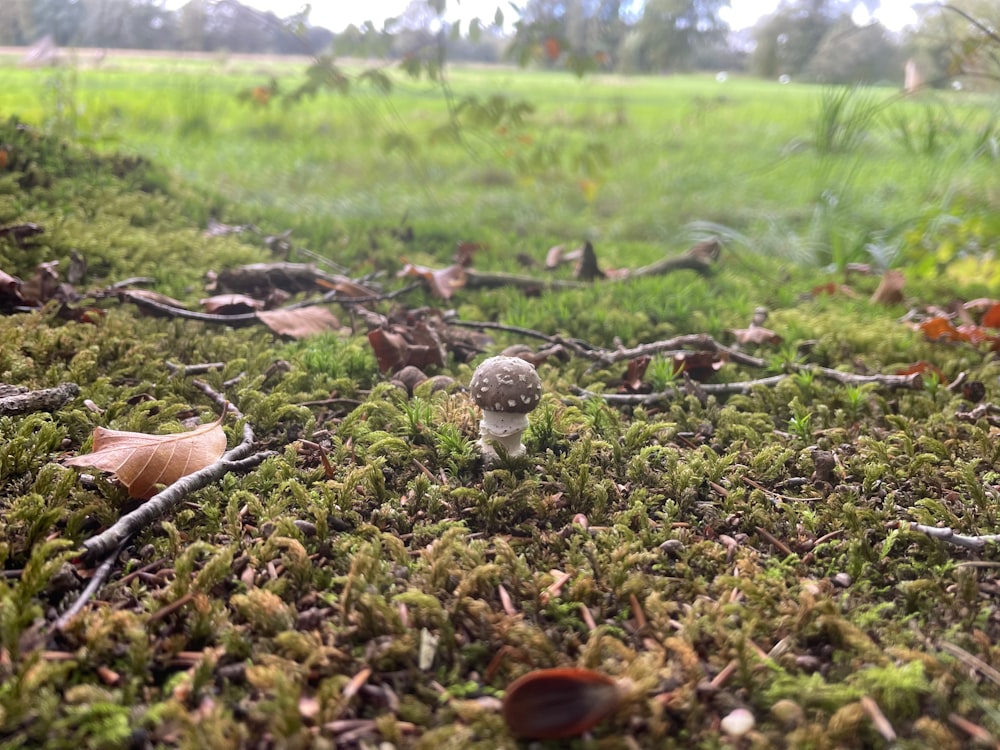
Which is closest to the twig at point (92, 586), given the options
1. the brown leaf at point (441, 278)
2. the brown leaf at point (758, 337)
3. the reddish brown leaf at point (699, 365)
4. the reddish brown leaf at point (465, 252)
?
the reddish brown leaf at point (699, 365)

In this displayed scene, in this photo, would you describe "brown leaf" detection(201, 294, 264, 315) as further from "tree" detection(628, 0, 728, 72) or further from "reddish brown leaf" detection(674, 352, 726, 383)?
"tree" detection(628, 0, 728, 72)

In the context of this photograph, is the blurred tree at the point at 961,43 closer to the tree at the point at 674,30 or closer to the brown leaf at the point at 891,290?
the brown leaf at the point at 891,290

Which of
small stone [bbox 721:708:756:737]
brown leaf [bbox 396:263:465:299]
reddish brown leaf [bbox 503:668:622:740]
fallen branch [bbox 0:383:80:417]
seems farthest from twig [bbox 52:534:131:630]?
brown leaf [bbox 396:263:465:299]

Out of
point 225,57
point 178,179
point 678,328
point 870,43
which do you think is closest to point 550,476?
point 678,328

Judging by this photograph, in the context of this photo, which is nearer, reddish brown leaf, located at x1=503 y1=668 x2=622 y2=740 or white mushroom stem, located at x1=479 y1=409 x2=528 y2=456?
reddish brown leaf, located at x1=503 y1=668 x2=622 y2=740

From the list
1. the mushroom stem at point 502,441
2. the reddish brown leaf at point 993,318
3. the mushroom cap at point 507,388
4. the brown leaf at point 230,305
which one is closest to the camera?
the mushroom cap at point 507,388

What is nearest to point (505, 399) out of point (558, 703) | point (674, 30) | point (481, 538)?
point (481, 538)
